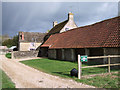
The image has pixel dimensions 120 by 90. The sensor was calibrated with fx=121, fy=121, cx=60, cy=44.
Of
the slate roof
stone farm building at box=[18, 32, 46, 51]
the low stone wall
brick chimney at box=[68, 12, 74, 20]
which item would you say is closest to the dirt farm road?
the low stone wall

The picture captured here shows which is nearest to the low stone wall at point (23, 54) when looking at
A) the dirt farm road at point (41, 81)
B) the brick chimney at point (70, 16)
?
the brick chimney at point (70, 16)

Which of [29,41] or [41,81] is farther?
[29,41]

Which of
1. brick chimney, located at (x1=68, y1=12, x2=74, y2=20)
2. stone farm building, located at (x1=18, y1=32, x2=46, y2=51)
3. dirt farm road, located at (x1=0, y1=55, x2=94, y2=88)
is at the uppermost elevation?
brick chimney, located at (x1=68, y1=12, x2=74, y2=20)

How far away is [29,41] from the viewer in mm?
39375

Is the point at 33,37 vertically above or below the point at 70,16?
below

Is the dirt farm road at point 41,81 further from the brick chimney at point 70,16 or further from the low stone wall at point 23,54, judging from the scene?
the brick chimney at point 70,16

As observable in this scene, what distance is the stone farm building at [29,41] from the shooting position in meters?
38.5

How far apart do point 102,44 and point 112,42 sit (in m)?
1.10

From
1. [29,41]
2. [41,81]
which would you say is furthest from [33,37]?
[41,81]

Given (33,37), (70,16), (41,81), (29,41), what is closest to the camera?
(41,81)

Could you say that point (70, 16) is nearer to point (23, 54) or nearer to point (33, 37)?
point (33, 37)

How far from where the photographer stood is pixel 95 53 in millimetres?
14031

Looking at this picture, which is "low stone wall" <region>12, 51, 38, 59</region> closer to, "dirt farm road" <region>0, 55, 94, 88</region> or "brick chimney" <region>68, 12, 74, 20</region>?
"brick chimney" <region>68, 12, 74, 20</region>

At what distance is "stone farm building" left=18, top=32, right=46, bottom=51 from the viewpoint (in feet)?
126
